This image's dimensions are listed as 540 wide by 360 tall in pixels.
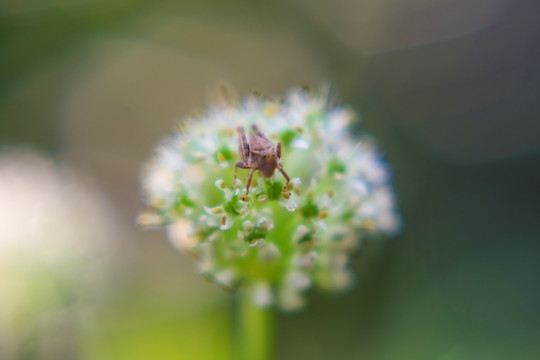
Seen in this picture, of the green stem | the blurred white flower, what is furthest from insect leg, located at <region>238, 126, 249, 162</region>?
the blurred white flower

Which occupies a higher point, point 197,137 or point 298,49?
point 298,49

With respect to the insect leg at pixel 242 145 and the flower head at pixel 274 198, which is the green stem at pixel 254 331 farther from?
the insect leg at pixel 242 145

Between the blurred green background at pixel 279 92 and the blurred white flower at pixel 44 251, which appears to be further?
the blurred green background at pixel 279 92

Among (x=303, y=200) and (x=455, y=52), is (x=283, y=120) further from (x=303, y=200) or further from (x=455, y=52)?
(x=455, y=52)

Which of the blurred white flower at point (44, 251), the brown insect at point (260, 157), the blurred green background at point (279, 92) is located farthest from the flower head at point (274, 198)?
the blurred green background at point (279, 92)

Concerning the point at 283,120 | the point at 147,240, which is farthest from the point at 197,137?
the point at 147,240

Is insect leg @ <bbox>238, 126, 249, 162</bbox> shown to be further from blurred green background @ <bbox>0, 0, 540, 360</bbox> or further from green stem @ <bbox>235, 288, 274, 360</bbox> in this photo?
blurred green background @ <bbox>0, 0, 540, 360</bbox>

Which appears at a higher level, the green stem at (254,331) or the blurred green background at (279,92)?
the blurred green background at (279,92)
